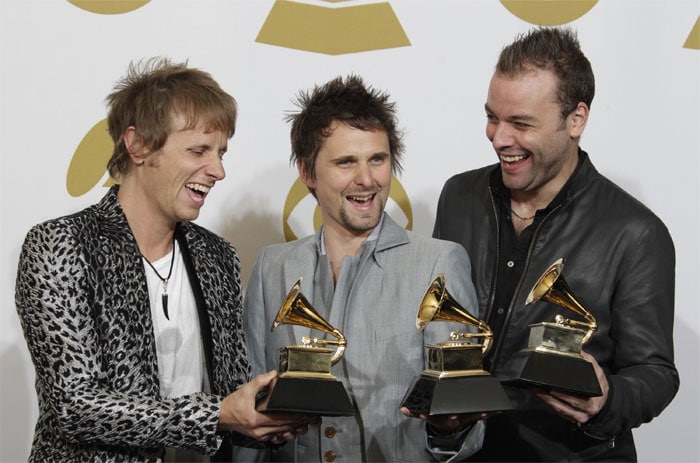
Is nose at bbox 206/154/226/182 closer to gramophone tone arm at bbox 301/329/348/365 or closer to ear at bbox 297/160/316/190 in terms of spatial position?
ear at bbox 297/160/316/190

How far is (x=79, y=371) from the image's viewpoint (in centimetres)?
248

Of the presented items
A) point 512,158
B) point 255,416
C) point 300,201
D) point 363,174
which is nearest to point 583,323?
point 512,158

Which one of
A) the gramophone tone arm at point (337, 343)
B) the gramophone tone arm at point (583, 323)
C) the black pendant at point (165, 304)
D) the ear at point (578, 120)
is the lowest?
the gramophone tone arm at point (337, 343)

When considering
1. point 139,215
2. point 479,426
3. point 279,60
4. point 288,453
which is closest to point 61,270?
point 139,215

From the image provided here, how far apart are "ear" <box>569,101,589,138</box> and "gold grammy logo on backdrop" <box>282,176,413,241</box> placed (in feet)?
3.63

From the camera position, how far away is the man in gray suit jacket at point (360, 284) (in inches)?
107

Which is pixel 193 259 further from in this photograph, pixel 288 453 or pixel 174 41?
pixel 174 41

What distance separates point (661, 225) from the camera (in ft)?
9.73

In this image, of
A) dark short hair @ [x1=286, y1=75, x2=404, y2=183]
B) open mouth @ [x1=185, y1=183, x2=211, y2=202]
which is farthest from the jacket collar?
open mouth @ [x1=185, y1=183, x2=211, y2=202]

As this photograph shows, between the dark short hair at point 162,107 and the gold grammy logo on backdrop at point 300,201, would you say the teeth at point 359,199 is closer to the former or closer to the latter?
the dark short hair at point 162,107

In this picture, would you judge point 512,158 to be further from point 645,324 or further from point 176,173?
point 176,173

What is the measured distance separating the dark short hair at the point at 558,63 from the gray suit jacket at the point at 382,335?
62 centimetres

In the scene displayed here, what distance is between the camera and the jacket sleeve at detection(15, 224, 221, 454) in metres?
2.47

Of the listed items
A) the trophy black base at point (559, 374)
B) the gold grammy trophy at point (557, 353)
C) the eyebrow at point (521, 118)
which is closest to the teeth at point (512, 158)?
the eyebrow at point (521, 118)
